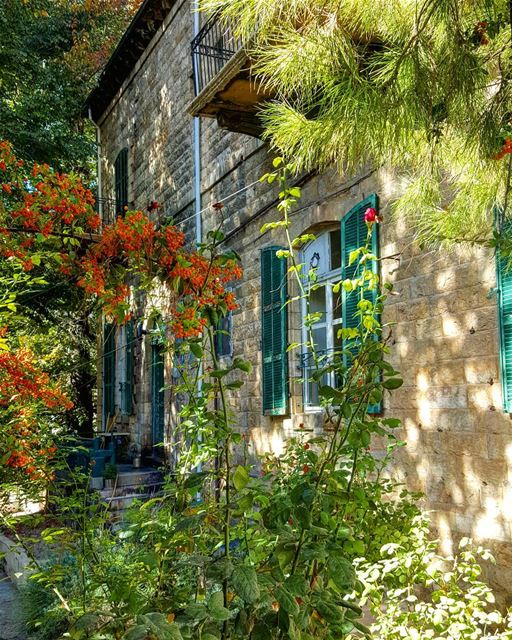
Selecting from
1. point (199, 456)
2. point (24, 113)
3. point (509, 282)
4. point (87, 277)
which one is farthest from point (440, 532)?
point (24, 113)

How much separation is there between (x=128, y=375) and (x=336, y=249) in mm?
6710

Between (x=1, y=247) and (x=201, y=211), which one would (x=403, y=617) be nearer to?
(x=1, y=247)

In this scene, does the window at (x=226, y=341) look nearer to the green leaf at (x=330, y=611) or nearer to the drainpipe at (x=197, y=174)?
the drainpipe at (x=197, y=174)

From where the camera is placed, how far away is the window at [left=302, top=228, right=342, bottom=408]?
6254 millimetres

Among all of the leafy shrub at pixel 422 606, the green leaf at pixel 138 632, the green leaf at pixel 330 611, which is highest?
the green leaf at pixel 138 632

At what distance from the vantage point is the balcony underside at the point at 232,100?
21.2 ft

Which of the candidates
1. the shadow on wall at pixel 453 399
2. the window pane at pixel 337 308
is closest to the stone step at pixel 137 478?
the window pane at pixel 337 308

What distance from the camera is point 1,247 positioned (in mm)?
4203

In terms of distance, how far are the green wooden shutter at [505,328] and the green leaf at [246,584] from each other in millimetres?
3056

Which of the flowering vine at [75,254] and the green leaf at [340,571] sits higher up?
the flowering vine at [75,254]

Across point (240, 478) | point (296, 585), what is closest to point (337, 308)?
point (240, 478)

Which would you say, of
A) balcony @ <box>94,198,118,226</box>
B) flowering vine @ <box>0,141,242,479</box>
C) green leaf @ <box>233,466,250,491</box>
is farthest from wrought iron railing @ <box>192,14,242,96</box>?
green leaf @ <box>233,466,250,491</box>

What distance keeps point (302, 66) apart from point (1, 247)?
7.41ft

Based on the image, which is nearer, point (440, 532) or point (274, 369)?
point (440, 532)
